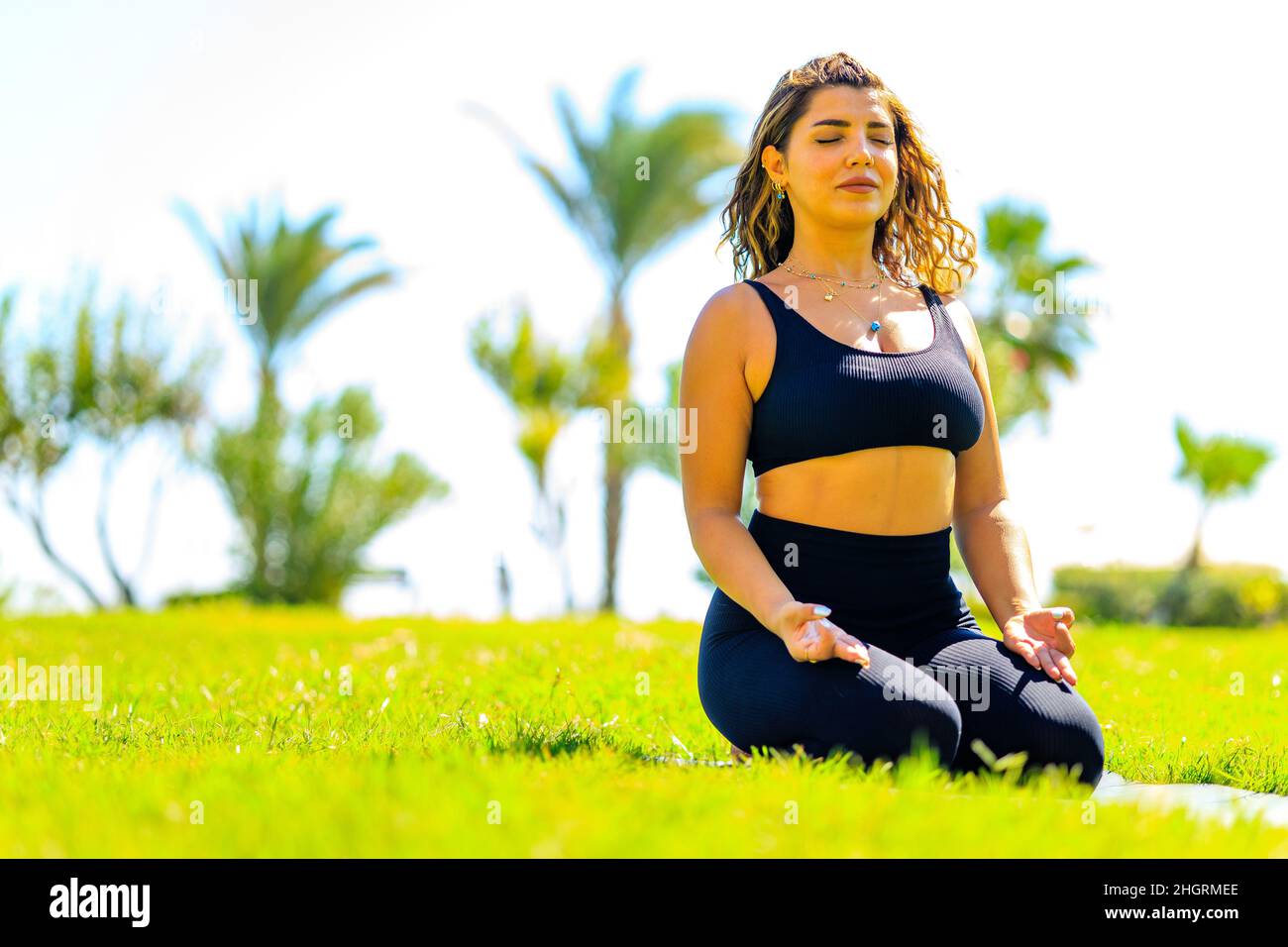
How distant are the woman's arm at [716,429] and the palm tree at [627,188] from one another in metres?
19.0

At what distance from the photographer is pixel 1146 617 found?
78.5ft

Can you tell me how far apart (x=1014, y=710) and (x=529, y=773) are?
1.39 m

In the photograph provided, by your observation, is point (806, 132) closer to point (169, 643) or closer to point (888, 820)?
point (888, 820)

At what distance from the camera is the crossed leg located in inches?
130

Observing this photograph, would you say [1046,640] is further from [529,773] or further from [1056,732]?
[529,773]

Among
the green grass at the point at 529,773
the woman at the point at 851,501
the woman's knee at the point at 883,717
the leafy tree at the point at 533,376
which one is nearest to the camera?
the green grass at the point at 529,773

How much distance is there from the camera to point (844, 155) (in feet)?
12.3

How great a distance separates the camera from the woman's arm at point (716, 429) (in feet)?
11.6

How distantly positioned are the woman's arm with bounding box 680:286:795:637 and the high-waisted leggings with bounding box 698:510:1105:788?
0.19 meters

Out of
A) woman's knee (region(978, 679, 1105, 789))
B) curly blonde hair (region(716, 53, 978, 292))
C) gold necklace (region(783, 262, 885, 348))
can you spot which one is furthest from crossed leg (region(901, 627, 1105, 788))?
curly blonde hair (region(716, 53, 978, 292))

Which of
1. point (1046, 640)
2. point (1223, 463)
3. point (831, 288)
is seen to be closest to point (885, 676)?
point (1046, 640)

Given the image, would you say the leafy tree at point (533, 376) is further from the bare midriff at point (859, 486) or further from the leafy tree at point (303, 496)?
the bare midriff at point (859, 486)

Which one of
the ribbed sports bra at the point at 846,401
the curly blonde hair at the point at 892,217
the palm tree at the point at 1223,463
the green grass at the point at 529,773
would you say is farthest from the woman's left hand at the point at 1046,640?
the palm tree at the point at 1223,463
